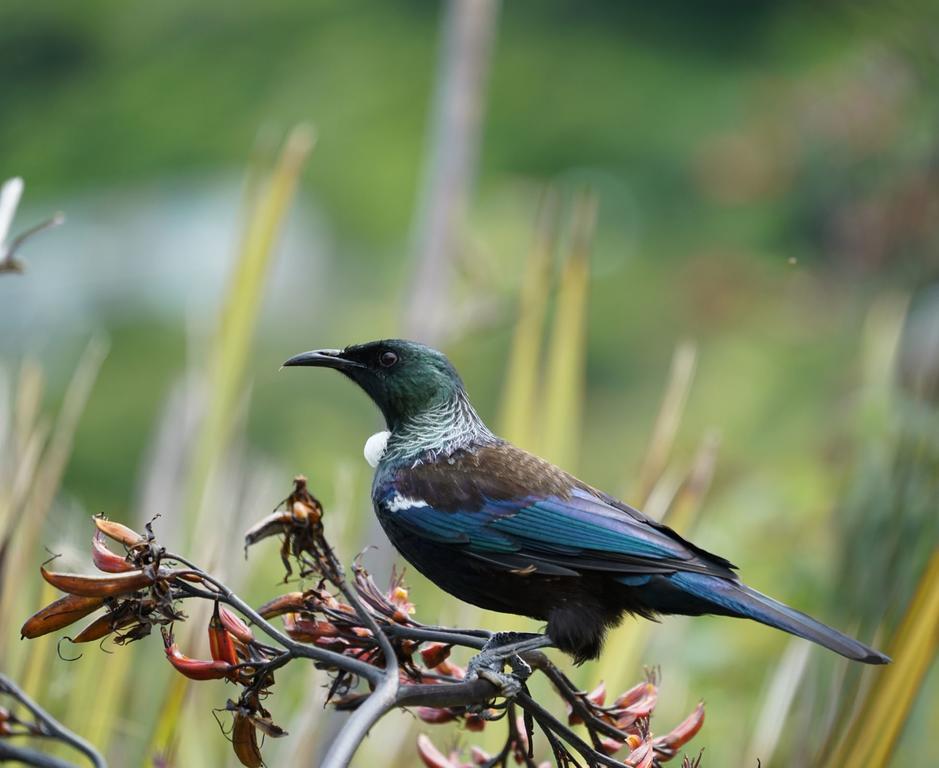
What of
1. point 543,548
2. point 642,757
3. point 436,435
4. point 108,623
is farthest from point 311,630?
point 436,435

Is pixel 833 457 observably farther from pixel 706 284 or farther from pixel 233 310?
pixel 706 284

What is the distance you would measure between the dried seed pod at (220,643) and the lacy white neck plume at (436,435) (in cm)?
61

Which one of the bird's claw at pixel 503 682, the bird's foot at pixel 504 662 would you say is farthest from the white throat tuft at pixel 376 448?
the bird's claw at pixel 503 682

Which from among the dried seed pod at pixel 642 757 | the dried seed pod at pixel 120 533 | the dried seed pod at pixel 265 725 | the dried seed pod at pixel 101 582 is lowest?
the dried seed pod at pixel 265 725

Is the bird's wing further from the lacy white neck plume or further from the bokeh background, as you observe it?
the bokeh background

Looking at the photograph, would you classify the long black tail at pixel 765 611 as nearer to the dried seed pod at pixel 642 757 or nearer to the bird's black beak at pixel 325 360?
the dried seed pod at pixel 642 757

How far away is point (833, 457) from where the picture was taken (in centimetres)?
309

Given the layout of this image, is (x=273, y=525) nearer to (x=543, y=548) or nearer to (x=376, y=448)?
(x=543, y=548)

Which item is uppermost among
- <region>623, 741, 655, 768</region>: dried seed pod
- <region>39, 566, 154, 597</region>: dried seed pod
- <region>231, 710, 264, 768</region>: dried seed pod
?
<region>39, 566, 154, 597</region>: dried seed pod

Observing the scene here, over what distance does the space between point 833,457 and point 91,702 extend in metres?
1.91

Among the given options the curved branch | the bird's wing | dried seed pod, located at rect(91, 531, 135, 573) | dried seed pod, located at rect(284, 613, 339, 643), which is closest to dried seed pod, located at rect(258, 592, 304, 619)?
dried seed pod, located at rect(284, 613, 339, 643)

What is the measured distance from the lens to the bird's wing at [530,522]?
142cm

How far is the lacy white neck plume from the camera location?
1594 mm

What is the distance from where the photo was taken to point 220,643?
3.21ft
